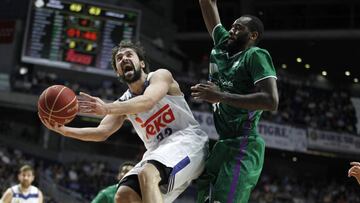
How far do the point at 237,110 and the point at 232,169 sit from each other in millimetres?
459

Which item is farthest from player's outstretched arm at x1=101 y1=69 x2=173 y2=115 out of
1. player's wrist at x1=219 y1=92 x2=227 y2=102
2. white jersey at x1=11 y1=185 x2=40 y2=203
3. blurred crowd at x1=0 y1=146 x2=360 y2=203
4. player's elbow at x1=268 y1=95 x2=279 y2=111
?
blurred crowd at x1=0 y1=146 x2=360 y2=203

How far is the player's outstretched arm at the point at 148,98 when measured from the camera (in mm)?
4062

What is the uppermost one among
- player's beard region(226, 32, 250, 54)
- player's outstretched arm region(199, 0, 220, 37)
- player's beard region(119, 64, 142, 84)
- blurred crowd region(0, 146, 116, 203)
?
player's outstretched arm region(199, 0, 220, 37)

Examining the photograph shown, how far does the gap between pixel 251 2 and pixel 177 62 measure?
4254 mm

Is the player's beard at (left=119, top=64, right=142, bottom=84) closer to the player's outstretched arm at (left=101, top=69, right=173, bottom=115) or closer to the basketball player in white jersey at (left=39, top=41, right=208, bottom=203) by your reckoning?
the basketball player in white jersey at (left=39, top=41, right=208, bottom=203)

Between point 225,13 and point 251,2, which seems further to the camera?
→ point 225,13

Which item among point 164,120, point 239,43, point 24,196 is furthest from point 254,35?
point 24,196

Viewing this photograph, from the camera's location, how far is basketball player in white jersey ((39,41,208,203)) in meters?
4.04

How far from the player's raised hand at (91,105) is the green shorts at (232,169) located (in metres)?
1.00

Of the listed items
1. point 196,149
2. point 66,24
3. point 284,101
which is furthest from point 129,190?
point 284,101

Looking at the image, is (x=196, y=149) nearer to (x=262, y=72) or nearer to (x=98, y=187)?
(x=262, y=72)

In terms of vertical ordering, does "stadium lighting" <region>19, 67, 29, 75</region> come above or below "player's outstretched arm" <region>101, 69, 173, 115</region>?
below

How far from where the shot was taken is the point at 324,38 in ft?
77.8

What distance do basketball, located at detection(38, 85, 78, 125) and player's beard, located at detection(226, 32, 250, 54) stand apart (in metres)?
1.32
